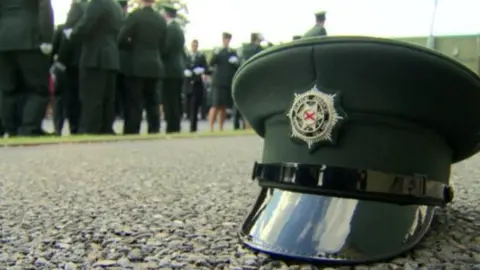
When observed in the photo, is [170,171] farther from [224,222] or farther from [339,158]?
[339,158]

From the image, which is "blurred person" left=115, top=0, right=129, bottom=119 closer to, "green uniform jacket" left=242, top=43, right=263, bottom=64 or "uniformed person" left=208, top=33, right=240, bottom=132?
"uniformed person" left=208, top=33, right=240, bottom=132

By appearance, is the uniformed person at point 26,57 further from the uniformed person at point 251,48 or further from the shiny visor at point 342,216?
the shiny visor at point 342,216

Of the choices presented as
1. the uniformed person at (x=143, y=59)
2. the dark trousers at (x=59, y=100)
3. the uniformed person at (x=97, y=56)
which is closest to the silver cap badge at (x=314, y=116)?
the uniformed person at (x=97, y=56)

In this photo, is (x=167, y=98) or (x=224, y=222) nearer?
(x=224, y=222)

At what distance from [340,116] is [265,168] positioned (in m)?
0.27

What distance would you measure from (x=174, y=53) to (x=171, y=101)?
776mm

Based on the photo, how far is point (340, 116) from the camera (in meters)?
1.58

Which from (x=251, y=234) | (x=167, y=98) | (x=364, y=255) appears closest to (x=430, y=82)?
(x=364, y=255)

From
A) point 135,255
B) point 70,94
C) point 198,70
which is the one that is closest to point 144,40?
point 70,94

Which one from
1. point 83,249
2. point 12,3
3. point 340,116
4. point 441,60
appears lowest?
point 83,249

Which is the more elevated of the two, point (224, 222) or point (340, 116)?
point (340, 116)

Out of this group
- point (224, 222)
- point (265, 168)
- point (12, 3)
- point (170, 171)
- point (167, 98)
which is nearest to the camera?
point (265, 168)

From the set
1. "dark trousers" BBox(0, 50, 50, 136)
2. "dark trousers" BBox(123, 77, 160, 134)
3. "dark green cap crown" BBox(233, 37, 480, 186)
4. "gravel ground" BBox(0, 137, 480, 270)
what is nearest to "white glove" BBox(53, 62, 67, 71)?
"dark trousers" BBox(123, 77, 160, 134)

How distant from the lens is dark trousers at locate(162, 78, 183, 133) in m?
10.1
